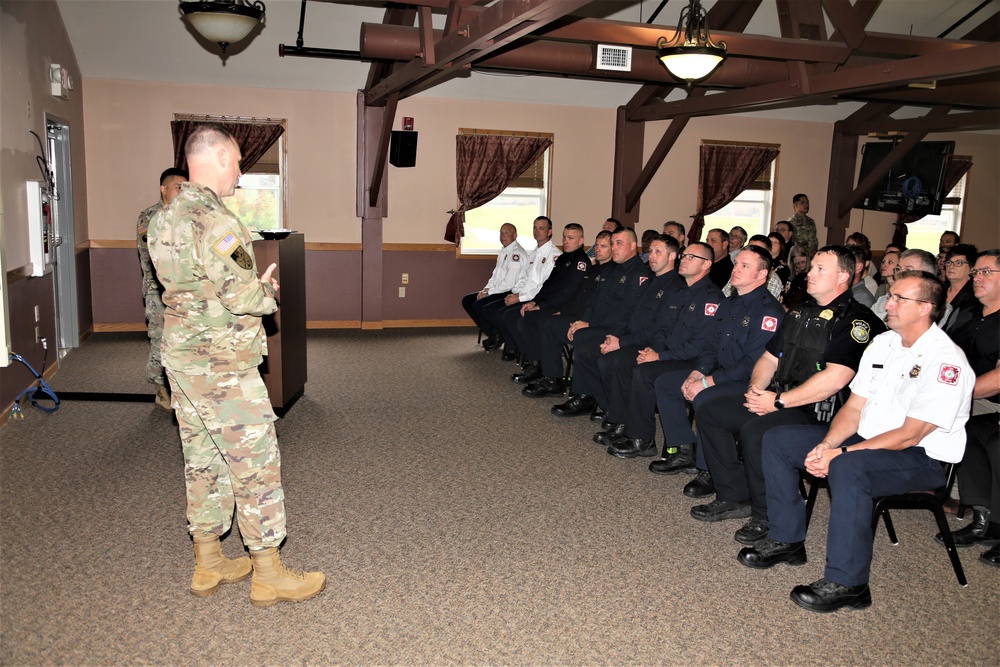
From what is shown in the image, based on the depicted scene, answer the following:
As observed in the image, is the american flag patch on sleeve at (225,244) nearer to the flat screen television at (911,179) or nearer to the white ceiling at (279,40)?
the white ceiling at (279,40)

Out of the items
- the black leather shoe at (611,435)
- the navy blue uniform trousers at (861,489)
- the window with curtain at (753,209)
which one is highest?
the window with curtain at (753,209)

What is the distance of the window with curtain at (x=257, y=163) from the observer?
7.66 metres

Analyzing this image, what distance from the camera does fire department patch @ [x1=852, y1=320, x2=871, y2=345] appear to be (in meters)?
3.11

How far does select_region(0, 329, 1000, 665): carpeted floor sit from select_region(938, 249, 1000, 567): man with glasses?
139 millimetres

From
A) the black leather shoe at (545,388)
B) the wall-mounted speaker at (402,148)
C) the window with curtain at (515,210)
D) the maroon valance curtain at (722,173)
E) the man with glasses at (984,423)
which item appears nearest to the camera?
the man with glasses at (984,423)

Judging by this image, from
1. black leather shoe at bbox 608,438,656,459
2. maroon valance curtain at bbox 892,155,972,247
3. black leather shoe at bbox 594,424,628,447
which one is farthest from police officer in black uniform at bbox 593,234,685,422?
maroon valance curtain at bbox 892,155,972,247

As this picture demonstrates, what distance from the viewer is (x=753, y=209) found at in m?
9.48

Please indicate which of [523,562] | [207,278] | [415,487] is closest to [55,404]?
[415,487]

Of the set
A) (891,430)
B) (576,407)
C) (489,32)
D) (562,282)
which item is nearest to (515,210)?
(562,282)

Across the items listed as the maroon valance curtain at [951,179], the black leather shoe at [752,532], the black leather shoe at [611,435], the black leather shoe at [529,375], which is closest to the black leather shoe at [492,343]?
the black leather shoe at [529,375]

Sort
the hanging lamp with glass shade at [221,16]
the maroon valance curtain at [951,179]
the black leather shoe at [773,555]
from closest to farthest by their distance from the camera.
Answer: the black leather shoe at [773,555] → the hanging lamp with glass shade at [221,16] → the maroon valance curtain at [951,179]

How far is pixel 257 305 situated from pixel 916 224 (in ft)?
32.7

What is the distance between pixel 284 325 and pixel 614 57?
3537mm

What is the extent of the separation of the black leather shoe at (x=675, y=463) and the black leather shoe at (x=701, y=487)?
0.23 meters
